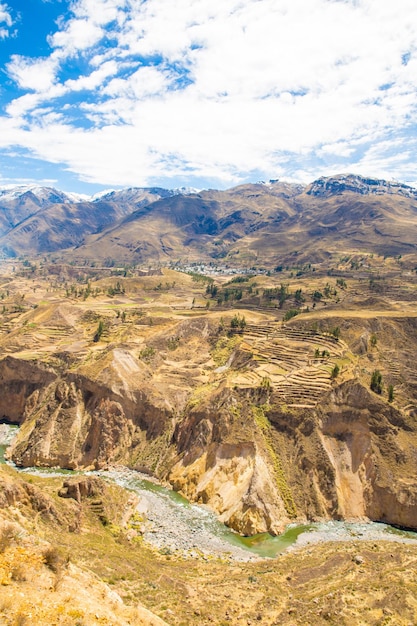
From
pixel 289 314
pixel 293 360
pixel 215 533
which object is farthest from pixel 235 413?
pixel 289 314

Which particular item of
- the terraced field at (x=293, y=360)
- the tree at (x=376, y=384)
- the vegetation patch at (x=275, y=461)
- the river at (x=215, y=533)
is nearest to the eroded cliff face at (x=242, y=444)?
the vegetation patch at (x=275, y=461)

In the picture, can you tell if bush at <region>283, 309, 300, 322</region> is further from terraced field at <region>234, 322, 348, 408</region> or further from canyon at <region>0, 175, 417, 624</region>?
terraced field at <region>234, 322, 348, 408</region>

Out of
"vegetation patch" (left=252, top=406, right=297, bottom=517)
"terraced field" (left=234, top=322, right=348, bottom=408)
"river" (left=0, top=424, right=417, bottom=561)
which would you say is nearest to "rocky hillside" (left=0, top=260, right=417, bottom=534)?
"vegetation patch" (left=252, top=406, right=297, bottom=517)

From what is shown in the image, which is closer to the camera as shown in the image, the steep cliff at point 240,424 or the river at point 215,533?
the river at point 215,533

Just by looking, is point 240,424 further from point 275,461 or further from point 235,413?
point 275,461

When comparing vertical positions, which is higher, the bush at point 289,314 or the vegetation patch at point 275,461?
the bush at point 289,314

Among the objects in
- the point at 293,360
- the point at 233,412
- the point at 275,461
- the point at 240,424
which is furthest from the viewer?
the point at 293,360

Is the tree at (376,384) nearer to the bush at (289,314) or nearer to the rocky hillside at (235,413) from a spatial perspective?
the rocky hillside at (235,413)

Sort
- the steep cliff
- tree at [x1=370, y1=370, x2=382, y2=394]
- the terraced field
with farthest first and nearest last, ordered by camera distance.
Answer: tree at [x1=370, y1=370, x2=382, y2=394] < the terraced field < the steep cliff

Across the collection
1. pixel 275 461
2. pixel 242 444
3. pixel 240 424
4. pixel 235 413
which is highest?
pixel 235 413
